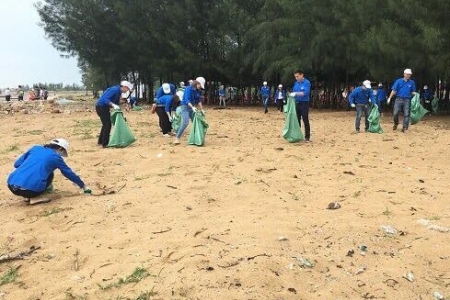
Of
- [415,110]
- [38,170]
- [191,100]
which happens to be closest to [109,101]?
[191,100]

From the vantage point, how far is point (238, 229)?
15.9 feet

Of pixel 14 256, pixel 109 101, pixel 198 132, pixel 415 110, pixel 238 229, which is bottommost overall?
pixel 14 256

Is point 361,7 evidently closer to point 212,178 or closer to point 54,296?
point 212,178

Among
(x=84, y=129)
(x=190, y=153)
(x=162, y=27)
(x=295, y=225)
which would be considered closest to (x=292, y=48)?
(x=162, y=27)

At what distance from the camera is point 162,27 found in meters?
32.2

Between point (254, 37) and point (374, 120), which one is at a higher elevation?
point (254, 37)

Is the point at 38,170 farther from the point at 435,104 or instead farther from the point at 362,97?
the point at 435,104

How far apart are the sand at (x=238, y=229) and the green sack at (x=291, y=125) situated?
4.57 ft

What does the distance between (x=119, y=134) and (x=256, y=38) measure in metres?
19.1

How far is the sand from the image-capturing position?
383 cm

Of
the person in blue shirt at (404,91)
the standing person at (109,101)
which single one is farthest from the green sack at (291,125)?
the standing person at (109,101)

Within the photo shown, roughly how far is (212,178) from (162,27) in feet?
86.8

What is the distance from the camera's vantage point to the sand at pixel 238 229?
12.6 feet

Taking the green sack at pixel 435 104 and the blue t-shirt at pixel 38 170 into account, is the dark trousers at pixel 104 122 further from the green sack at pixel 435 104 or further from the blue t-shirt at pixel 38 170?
the green sack at pixel 435 104
